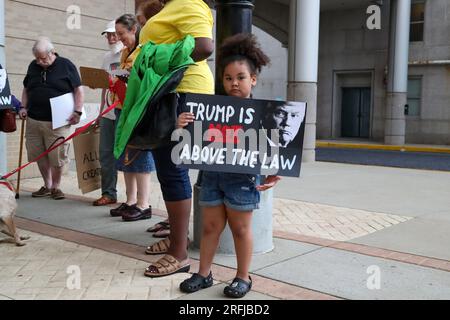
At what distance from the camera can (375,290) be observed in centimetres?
354

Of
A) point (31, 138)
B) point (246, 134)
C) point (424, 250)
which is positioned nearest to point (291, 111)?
point (246, 134)

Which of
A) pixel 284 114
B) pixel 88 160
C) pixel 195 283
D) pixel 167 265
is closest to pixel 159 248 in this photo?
pixel 167 265

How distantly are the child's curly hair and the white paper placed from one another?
354 centimetres

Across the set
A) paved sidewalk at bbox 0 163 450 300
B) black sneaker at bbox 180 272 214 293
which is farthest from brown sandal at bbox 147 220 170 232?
black sneaker at bbox 180 272 214 293

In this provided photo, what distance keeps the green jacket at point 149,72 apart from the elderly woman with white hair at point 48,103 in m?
3.20

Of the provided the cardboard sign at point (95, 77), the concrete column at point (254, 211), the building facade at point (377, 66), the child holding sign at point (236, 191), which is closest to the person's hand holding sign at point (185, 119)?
the child holding sign at point (236, 191)

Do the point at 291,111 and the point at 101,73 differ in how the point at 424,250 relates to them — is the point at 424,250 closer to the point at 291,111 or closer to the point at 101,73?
the point at 291,111

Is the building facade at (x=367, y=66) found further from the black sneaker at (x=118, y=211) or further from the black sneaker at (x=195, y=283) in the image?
the black sneaker at (x=195, y=283)

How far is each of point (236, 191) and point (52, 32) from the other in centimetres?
648

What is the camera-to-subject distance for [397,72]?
17.0 metres

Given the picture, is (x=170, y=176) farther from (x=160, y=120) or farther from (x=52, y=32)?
(x=52, y=32)

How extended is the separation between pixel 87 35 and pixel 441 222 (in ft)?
21.3

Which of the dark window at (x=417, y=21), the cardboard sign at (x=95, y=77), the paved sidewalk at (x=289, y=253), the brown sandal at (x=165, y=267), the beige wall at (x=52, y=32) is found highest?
the dark window at (x=417, y=21)

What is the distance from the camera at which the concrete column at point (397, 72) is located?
16.7m
